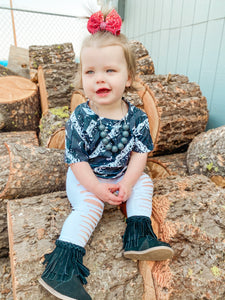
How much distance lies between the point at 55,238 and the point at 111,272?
0.98ft

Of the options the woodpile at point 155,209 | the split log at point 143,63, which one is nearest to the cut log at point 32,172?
the woodpile at point 155,209

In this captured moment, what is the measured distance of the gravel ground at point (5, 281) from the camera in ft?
5.02

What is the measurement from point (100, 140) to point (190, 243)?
694 millimetres

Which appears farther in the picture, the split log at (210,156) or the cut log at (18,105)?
the cut log at (18,105)

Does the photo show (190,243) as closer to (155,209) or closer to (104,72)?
(155,209)

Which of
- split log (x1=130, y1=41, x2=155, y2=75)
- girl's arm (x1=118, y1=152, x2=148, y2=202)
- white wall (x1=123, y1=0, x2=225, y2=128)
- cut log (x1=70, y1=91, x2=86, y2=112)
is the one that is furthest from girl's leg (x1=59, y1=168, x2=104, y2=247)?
white wall (x1=123, y1=0, x2=225, y2=128)

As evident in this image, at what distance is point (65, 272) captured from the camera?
2.95ft

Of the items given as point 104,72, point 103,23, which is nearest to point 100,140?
point 104,72

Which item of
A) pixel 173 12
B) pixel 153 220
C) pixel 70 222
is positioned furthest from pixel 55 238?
pixel 173 12

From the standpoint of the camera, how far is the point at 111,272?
3.24 ft

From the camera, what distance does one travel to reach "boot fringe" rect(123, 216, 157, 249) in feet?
3.35

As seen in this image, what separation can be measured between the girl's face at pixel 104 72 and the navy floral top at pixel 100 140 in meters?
0.14

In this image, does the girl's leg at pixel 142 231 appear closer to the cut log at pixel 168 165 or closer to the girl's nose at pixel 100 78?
the girl's nose at pixel 100 78

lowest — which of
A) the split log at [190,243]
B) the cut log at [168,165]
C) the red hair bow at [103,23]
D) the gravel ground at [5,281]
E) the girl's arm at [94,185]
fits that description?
the gravel ground at [5,281]
